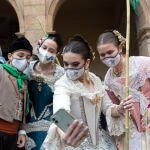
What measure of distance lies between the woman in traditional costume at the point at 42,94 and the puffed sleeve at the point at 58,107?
1.93 feet

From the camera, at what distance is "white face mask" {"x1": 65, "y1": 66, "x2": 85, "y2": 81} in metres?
2.91

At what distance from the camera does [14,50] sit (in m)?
3.62

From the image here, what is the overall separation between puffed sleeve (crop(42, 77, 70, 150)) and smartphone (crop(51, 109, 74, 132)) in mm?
408

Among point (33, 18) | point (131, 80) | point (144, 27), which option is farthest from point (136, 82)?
point (33, 18)

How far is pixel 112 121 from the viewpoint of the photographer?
305 cm

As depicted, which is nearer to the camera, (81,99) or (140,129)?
(81,99)

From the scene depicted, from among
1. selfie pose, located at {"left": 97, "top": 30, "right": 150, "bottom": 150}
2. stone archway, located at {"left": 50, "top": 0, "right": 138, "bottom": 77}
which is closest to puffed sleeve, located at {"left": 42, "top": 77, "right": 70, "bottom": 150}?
selfie pose, located at {"left": 97, "top": 30, "right": 150, "bottom": 150}

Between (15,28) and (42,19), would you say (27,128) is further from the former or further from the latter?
(15,28)

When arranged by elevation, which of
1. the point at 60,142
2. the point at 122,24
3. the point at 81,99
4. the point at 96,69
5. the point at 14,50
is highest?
the point at 122,24

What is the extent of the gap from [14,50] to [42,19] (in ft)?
18.7

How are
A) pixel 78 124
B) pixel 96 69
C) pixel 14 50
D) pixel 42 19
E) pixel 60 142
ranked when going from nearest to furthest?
pixel 78 124
pixel 60 142
pixel 14 50
pixel 42 19
pixel 96 69

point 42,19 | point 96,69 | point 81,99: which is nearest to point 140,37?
point 42,19

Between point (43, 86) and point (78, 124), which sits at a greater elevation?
point (43, 86)

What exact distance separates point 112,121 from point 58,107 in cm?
56
